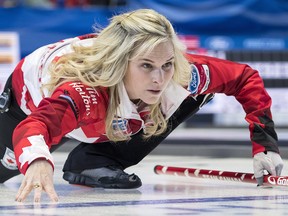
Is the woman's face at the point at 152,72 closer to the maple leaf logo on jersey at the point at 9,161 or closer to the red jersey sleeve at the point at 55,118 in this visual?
the red jersey sleeve at the point at 55,118

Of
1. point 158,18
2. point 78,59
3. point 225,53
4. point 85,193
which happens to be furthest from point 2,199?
point 225,53

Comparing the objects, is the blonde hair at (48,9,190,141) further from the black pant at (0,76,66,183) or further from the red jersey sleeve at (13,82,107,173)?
the black pant at (0,76,66,183)

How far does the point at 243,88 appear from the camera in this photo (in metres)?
5.19

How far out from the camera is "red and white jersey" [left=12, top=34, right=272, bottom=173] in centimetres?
422

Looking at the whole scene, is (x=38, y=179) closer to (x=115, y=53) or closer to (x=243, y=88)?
(x=115, y=53)

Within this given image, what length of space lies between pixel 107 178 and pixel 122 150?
0.25m

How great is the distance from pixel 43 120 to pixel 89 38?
0.96m

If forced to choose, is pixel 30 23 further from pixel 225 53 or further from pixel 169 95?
pixel 169 95

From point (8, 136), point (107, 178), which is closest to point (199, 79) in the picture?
point (107, 178)

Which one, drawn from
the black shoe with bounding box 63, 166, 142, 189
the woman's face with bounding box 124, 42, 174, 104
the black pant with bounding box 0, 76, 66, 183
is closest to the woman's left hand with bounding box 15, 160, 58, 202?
the woman's face with bounding box 124, 42, 174, 104

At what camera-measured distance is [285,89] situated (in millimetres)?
10312

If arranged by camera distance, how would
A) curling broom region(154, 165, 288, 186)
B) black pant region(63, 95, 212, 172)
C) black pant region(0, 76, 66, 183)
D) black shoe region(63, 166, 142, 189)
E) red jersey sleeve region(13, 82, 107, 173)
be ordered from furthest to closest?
1. black pant region(0, 76, 66, 183)
2. black pant region(63, 95, 212, 172)
3. black shoe region(63, 166, 142, 189)
4. curling broom region(154, 165, 288, 186)
5. red jersey sleeve region(13, 82, 107, 173)

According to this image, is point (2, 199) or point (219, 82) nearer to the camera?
point (2, 199)

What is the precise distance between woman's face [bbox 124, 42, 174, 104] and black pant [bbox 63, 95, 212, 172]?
62cm
